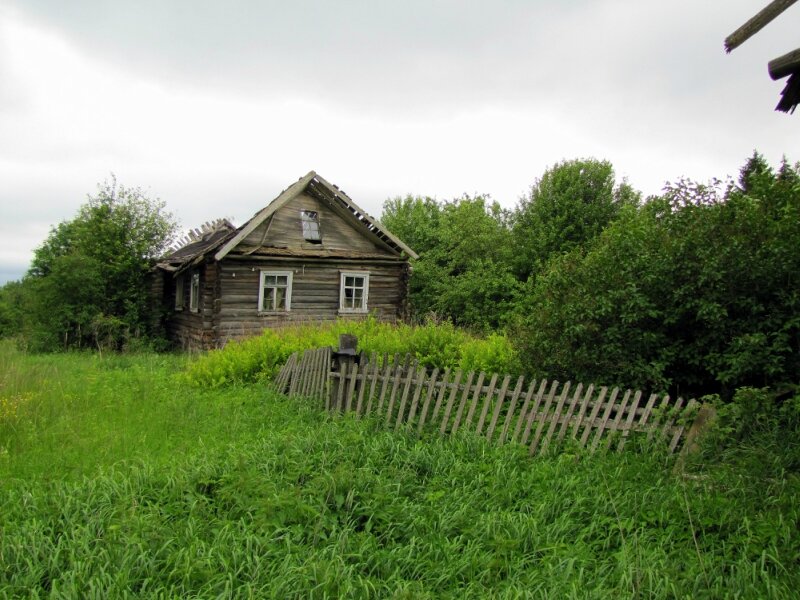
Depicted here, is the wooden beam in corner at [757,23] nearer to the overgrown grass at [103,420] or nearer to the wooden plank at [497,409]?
the wooden plank at [497,409]

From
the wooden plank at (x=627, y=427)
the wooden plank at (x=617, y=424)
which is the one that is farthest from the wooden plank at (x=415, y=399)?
the wooden plank at (x=627, y=427)

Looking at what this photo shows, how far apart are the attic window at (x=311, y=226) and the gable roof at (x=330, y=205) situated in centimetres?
63

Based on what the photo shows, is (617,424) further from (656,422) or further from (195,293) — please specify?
(195,293)

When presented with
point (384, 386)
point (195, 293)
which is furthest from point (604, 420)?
point (195, 293)

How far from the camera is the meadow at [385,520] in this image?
3.12 m

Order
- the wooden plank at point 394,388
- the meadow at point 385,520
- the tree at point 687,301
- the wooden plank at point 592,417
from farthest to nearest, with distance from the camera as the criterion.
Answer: the wooden plank at point 394,388, the tree at point 687,301, the wooden plank at point 592,417, the meadow at point 385,520

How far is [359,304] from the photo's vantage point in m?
19.3

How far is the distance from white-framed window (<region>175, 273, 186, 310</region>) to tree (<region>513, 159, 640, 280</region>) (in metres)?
15.1

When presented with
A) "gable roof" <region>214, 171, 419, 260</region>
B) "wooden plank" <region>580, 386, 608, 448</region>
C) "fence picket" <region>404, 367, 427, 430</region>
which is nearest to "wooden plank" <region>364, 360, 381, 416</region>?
"fence picket" <region>404, 367, 427, 430</region>

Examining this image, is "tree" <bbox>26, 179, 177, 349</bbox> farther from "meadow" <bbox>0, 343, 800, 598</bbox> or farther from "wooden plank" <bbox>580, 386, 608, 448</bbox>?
"wooden plank" <bbox>580, 386, 608, 448</bbox>

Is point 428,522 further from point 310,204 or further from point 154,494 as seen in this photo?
point 310,204

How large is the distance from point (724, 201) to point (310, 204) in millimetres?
13971

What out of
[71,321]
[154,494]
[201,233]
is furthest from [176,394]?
[201,233]

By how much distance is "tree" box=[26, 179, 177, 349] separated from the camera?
17469 millimetres
